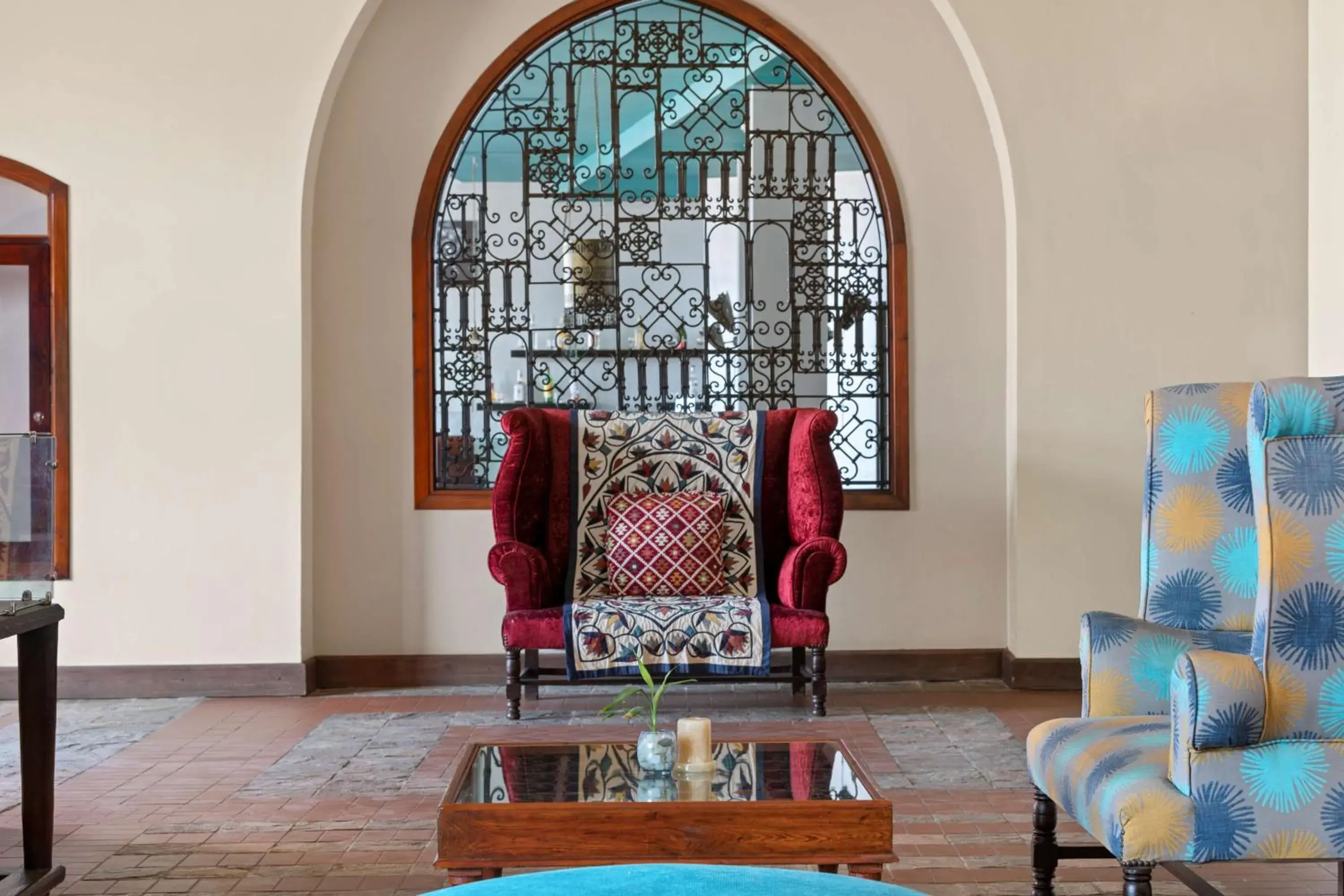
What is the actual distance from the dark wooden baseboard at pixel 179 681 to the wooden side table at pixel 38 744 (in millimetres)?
2410

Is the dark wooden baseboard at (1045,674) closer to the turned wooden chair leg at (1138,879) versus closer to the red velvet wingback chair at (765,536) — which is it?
the red velvet wingback chair at (765,536)

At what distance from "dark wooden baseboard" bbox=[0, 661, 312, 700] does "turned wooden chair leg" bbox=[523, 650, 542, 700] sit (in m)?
0.90

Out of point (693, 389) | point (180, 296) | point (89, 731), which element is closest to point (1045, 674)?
point (693, 389)

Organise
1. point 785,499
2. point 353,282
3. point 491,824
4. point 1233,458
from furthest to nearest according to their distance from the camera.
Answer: point 353,282
point 785,499
point 1233,458
point 491,824

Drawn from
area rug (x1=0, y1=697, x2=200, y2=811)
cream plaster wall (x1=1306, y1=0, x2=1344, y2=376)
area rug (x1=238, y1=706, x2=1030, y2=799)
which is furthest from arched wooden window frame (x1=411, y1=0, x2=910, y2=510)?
cream plaster wall (x1=1306, y1=0, x2=1344, y2=376)

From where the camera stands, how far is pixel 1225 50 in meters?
5.45

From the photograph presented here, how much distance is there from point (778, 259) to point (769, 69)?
0.84 m

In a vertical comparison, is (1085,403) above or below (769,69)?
below

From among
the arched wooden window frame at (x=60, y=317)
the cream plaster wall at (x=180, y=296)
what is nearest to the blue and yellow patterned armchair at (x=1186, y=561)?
the cream plaster wall at (x=180, y=296)

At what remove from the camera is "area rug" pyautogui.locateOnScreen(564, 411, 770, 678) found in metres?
4.75

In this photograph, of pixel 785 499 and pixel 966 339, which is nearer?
pixel 785 499

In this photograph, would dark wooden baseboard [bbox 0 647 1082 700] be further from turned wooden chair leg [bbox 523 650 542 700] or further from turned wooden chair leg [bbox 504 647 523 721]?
turned wooden chair leg [bbox 504 647 523 721]

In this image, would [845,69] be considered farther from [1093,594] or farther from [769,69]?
[1093,594]

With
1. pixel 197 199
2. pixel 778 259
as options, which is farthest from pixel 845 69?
pixel 197 199
